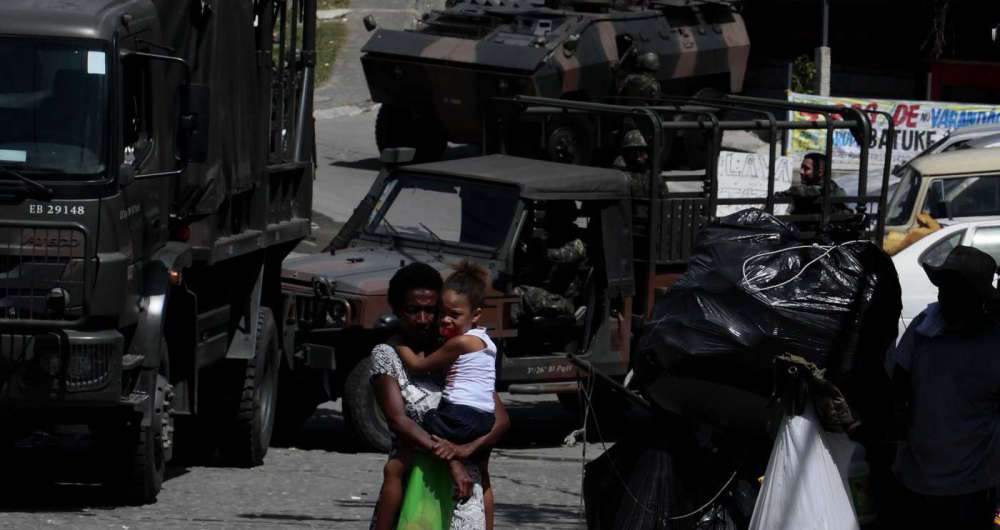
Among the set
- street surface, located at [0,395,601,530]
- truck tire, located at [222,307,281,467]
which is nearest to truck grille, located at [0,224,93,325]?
street surface, located at [0,395,601,530]

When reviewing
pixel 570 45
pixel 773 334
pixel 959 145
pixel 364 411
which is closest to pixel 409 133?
pixel 570 45

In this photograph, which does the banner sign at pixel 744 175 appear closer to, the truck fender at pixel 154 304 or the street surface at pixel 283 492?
the street surface at pixel 283 492

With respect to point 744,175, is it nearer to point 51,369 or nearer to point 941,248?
point 941,248

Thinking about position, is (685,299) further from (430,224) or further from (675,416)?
(430,224)

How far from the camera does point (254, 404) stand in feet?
33.5

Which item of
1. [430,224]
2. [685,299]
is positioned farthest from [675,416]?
[430,224]

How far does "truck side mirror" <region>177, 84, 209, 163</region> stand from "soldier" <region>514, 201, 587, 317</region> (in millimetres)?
3145

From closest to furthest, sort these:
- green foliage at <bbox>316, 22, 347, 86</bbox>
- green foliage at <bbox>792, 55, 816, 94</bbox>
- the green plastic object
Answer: the green plastic object → green foliage at <bbox>792, 55, 816, 94</bbox> → green foliage at <bbox>316, 22, 347, 86</bbox>

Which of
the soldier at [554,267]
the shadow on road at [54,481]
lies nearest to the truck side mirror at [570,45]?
the soldier at [554,267]

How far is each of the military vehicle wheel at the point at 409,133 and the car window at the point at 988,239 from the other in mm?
12362

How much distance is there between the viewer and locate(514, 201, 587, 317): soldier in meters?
11.0

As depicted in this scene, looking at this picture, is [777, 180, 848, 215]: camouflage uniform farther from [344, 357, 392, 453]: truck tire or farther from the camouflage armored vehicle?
the camouflage armored vehicle

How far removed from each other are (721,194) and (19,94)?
9461 mm

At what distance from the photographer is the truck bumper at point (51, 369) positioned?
775 centimetres
